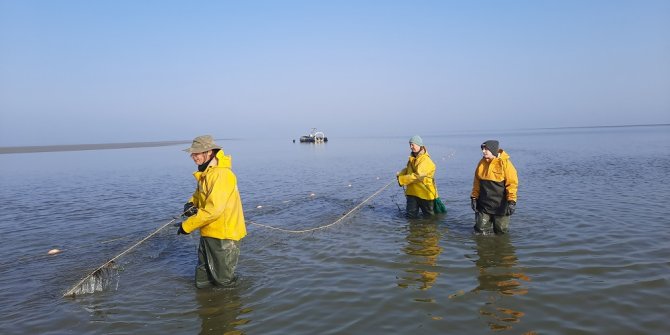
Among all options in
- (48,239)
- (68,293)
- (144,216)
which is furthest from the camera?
(144,216)

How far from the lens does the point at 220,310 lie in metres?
5.90

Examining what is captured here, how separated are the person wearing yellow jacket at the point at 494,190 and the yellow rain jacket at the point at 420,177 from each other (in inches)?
68.6

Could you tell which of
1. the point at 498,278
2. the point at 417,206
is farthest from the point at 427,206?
the point at 498,278

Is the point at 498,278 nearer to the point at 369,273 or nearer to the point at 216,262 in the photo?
the point at 369,273

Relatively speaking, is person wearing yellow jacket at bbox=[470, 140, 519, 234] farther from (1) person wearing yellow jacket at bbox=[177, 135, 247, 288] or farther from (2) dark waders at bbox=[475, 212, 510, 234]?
(1) person wearing yellow jacket at bbox=[177, 135, 247, 288]

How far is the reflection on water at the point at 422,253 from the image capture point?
6790 mm

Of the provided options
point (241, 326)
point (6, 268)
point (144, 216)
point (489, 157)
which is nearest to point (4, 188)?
point (144, 216)

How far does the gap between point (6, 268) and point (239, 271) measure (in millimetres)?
4841

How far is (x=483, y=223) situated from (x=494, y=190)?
Result: 2.95ft

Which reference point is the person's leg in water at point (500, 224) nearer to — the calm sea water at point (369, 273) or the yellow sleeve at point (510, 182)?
the calm sea water at point (369, 273)

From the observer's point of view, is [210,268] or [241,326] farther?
[210,268]

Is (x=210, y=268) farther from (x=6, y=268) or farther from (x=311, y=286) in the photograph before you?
(x=6, y=268)

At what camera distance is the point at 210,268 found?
6.44 m

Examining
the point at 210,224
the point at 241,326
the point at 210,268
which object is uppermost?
the point at 210,224
